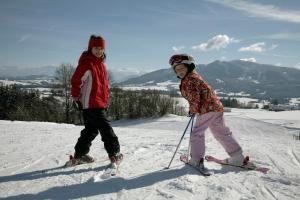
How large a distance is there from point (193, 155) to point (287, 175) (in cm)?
133

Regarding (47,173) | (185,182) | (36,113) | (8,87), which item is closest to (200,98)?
(185,182)

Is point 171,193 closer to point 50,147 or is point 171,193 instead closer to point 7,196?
point 7,196

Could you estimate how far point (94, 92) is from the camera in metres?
4.67

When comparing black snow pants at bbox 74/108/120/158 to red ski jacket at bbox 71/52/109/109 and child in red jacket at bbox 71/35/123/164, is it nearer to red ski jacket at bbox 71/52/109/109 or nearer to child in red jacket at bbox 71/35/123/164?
child in red jacket at bbox 71/35/123/164

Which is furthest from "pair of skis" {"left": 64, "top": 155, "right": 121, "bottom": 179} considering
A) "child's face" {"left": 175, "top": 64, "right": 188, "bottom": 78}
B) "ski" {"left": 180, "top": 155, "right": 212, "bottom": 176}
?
"child's face" {"left": 175, "top": 64, "right": 188, "bottom": 78}

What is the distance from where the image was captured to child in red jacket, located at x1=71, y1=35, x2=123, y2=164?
466cm

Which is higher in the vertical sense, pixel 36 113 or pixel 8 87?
pixel 8 87

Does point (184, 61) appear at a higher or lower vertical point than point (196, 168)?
higher

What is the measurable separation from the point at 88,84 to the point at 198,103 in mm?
1681

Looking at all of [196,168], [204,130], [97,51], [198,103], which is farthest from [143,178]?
[97,51]

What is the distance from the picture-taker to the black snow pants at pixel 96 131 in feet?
15.5

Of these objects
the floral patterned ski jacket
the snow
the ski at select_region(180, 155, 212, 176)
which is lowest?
the snow

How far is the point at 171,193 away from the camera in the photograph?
360 cm

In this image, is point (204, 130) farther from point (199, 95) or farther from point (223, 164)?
point (223, 164)
